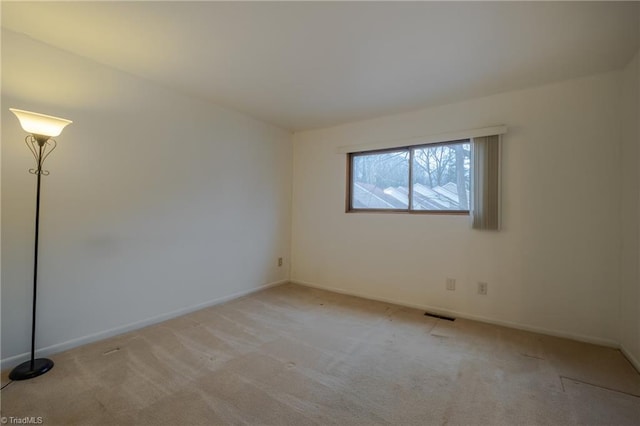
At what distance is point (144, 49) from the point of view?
2.06 m

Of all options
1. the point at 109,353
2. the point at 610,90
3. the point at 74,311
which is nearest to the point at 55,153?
the point at 74,311

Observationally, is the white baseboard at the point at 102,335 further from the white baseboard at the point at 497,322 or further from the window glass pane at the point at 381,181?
the window glass pane at the point at 381,181

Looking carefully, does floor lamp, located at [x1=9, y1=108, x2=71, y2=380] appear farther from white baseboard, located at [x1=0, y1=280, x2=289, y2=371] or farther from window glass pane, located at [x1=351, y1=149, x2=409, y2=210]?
window glass pane, located at [x1=351, y1=149, x2=409, y2=210]

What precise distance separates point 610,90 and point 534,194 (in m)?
0.98

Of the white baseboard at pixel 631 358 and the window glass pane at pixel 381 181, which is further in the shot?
the window glass pane at pixel 381 181

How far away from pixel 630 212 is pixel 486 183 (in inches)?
39.3

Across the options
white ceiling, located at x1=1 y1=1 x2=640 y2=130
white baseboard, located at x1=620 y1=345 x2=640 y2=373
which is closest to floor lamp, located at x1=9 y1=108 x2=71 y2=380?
white ceiling, located at x1=1 y1=1 x2=640 y2=130

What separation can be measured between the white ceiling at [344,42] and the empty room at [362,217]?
0.06 ft

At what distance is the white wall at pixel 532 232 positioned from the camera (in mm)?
2303

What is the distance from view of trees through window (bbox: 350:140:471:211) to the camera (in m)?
2.97

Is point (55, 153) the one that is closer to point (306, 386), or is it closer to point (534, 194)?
point (306, 386)

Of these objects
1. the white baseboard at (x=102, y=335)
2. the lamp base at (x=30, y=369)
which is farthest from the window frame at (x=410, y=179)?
the lamp base at (x=30, y=369)

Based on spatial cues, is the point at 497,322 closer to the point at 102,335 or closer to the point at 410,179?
the point at 410,179

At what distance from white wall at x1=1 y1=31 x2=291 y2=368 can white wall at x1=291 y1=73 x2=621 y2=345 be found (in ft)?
5.98
